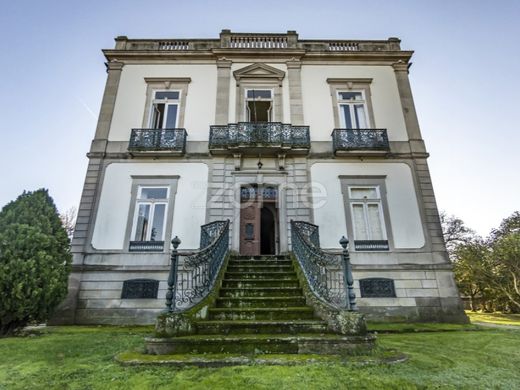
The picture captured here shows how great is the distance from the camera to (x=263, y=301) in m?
5.72

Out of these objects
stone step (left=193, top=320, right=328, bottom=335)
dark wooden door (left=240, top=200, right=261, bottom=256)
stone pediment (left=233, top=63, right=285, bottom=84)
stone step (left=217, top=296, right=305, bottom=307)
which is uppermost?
stone pediment (left=233, top=63, right=285, bottom=84)

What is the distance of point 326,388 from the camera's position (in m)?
2.84

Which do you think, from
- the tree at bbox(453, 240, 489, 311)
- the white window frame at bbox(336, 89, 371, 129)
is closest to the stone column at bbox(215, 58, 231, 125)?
the white window frame at bbox(336, 89, 371, 129)

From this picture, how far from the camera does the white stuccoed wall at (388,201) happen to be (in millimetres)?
9539

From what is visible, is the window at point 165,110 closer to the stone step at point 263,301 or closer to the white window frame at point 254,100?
the white window frame at point 254,100

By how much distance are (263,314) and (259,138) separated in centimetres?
675

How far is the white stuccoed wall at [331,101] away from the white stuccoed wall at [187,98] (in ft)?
12.8

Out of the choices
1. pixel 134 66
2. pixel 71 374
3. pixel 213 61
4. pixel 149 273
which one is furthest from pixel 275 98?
pixel 71 374

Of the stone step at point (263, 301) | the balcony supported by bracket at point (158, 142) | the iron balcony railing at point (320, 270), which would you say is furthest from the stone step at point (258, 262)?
the balcony supported by bracket at point (158, 142)

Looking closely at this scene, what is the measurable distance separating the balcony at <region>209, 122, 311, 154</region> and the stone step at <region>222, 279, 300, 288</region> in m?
5.10

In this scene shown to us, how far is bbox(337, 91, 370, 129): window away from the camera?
11.3 m

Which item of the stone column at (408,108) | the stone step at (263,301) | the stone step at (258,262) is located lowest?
the stone step at (263,301)

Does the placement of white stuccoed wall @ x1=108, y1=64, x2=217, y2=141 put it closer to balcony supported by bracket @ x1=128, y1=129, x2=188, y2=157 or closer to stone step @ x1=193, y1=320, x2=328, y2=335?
balcony supported by bracket @ x1=128, y1=129, x2=188, y2=157

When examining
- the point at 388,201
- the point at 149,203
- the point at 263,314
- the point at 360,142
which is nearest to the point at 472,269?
the point at 388,201
